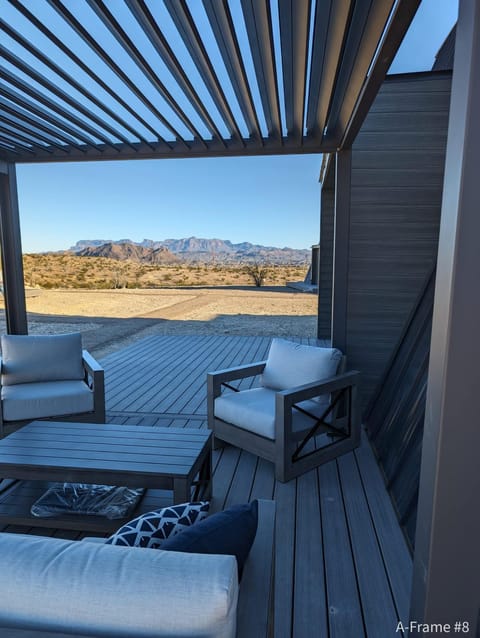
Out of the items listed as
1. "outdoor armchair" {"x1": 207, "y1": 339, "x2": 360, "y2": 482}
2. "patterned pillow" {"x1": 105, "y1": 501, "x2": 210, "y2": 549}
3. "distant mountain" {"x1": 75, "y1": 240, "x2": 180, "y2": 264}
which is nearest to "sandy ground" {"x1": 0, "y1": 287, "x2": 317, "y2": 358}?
"outdoor armchair" {"x1": 207, "y1": 339, "x2": 360, "y2": 482}

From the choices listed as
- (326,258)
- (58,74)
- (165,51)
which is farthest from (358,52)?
(326,258)

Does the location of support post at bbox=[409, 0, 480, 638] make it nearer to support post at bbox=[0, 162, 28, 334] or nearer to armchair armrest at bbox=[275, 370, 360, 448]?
armchair armrest at bbox=[275, 370, 360, 448]

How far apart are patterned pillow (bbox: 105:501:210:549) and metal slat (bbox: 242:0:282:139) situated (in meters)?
1.87

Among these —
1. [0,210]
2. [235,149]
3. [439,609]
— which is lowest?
[439,609]

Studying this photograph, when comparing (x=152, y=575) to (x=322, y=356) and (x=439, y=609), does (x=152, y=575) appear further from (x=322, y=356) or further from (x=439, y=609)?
(x=322, y=356)

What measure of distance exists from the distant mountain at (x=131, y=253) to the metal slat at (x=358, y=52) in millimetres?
29462

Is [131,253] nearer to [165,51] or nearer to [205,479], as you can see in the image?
[165,51]

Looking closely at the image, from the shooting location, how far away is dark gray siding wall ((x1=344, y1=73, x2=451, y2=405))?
11.1ft

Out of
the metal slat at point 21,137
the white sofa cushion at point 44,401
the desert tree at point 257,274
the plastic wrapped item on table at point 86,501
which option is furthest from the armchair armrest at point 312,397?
the desert tree at point 257,274

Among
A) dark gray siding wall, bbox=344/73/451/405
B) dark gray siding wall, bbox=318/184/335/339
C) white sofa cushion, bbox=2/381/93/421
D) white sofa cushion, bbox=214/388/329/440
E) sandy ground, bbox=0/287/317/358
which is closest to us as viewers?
white sofa cushion, bbox=214/388/329/440

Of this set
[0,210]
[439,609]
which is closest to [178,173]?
[0,210]

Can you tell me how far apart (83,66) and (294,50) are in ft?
3.55

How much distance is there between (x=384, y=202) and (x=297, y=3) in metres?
2.11

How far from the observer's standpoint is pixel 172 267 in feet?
96.2
